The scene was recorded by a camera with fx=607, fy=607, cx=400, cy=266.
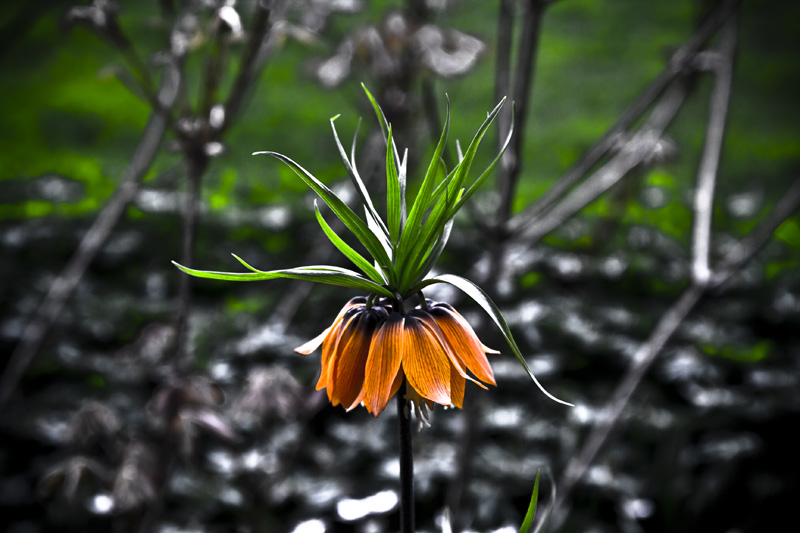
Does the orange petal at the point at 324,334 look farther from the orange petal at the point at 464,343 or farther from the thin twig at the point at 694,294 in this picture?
the thin twig at the point at 694,294

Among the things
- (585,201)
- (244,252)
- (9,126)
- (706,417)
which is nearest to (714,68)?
(585,201)

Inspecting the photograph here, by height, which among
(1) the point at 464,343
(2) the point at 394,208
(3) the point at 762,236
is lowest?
(1) the point at 464,343

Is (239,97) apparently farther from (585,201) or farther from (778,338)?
(778,338)

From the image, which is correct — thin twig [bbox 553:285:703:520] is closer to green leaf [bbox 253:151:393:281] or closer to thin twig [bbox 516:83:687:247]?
thin twig [bbox 516:83:687:247]

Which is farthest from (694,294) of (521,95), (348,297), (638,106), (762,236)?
(348,297)

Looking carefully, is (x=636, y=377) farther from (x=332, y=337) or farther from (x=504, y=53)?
(x=332, y=337)
